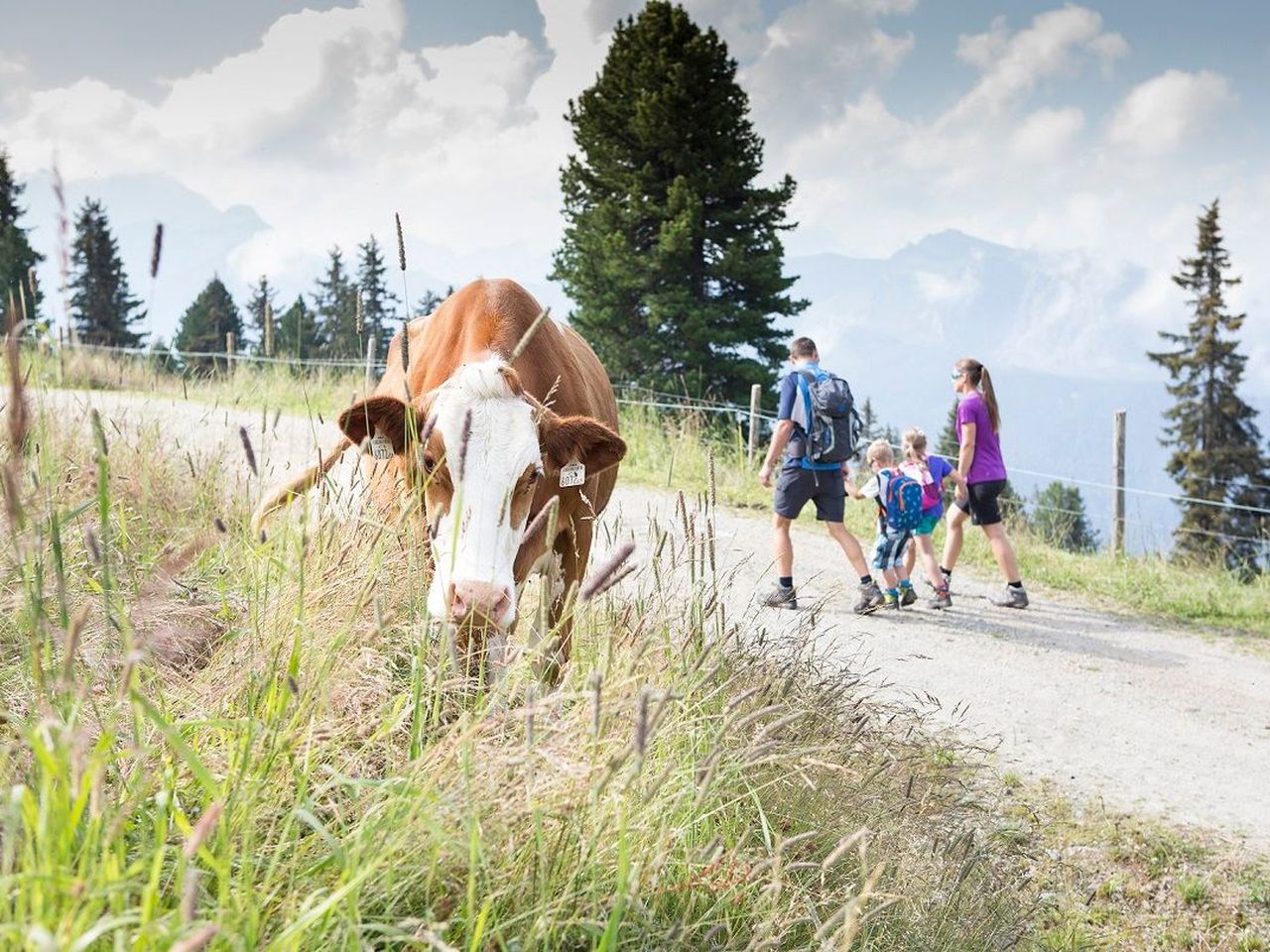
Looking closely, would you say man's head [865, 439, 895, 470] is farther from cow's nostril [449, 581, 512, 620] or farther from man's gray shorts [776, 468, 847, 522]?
cow's nostril [449, 581, 512, 620]

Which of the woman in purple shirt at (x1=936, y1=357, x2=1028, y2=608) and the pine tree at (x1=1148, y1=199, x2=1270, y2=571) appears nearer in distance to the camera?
the woman in purple shirt at (x1=936, y1=357, x2=1028, y2=608)

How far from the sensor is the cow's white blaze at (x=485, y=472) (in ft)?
9.70

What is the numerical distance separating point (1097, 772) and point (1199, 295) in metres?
40.0

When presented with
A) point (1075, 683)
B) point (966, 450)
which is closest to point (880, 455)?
point (966, 450)

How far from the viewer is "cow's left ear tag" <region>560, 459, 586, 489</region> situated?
3602mm

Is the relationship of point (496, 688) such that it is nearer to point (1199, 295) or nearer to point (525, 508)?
point (525, 508)

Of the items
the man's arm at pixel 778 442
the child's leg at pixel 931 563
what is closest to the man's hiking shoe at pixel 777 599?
the man's arm at pixel 778 442

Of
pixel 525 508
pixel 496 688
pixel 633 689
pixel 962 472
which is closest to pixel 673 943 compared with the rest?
pixel 496 688

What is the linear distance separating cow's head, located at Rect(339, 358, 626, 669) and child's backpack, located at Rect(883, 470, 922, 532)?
5008 mm

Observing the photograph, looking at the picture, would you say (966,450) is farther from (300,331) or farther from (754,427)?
A: (754,427)

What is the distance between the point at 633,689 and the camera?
2.71 m

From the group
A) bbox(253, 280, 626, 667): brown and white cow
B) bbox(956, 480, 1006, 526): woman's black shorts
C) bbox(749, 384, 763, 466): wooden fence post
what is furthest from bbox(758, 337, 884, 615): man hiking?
bbox(749, 384, 763, 466): wooden fence post

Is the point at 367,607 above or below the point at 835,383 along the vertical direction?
A: below

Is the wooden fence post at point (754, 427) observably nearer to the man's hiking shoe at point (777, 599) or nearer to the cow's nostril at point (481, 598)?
the man's hiking shoe at point (777, 599)
